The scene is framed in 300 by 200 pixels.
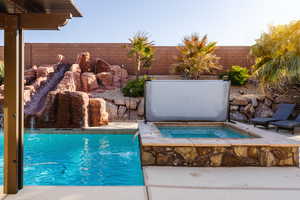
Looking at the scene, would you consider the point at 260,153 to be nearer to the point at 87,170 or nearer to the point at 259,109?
the point at 87,170

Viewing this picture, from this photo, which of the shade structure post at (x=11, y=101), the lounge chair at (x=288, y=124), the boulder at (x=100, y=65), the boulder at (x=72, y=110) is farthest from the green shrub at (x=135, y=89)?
the shade structure post at (x=11, y=101)

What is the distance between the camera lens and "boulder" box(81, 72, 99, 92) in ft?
48.5

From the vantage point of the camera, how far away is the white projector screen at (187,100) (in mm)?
7539

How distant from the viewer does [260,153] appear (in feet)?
14.1

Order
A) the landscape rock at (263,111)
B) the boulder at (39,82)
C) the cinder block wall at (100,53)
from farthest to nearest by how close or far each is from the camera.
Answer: the cinder block wall at (100,53) → the boulder at (39,82) → the landscape rock at (263,111)

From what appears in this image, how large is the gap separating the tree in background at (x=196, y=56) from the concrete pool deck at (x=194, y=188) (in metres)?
12.2

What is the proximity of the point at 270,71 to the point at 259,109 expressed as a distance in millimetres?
2664

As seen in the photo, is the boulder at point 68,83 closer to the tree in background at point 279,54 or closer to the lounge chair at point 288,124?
the tree in background at point 279,54

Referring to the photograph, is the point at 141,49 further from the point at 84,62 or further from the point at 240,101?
the point at 240,101

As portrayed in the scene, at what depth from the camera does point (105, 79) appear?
1552 cm

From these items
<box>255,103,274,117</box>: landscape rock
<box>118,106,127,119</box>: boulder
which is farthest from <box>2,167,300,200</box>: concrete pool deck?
<box>118,106,127,119</box>: boulder

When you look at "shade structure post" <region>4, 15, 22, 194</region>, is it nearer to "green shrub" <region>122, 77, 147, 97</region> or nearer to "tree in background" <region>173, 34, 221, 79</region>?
"green shrub" <region>122, 77, 147, 97</region>

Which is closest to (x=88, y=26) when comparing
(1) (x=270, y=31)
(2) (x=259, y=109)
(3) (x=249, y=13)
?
(3) (x=249, y=13)

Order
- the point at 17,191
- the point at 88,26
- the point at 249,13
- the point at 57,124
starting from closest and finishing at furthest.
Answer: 1. the point at 17,191
2. the point at 57,124
3. the point at 249,13
4. the point at 88,26
